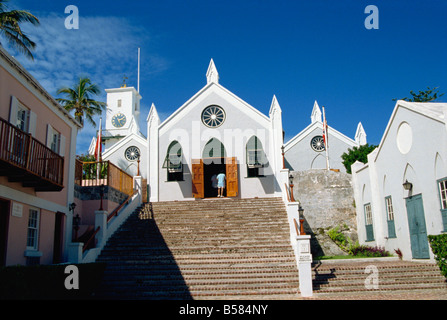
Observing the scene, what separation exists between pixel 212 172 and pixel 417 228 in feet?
40.8

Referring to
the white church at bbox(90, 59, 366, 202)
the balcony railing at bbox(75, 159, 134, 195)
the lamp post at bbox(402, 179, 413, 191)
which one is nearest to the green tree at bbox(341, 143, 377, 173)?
the white church at bbox(90, 59, 366, 202)

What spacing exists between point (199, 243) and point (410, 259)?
25.2ft

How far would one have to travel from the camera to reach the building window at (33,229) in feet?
40.1

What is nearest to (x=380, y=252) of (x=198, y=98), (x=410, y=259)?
(x=410, y=259)

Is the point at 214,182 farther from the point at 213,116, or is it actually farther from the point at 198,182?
the point at 213,116

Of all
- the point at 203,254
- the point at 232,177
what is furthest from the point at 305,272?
the point at 232,177

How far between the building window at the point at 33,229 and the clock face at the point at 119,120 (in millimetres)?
32040

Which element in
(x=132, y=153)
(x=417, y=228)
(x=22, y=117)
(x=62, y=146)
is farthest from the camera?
(x=132, y=153)

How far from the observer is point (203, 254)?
46.0 feet

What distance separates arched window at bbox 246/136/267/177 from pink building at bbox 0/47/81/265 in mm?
10092

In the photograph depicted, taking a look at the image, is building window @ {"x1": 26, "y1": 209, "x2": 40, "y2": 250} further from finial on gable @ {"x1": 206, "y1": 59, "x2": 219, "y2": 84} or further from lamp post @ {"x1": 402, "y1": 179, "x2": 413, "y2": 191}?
finial on gable @ {"x1": 206, "y1": 59, "x2": 219, "y2": 84}
